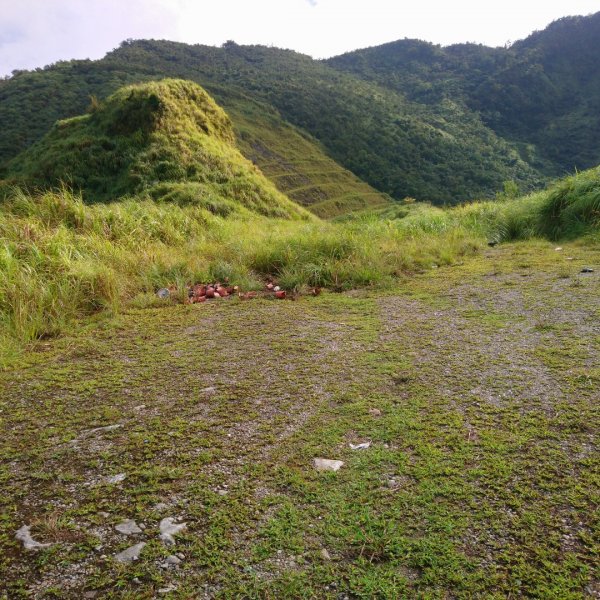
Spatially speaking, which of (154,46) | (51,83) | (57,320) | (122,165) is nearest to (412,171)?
(51,83)

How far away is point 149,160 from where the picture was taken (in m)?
11.6

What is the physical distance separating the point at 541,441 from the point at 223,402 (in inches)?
65.1

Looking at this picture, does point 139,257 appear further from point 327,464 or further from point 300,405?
point 327,464

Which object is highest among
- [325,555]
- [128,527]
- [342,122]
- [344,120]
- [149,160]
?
[344,120]

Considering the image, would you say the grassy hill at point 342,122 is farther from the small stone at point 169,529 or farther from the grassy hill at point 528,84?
the small stone at point 169,529

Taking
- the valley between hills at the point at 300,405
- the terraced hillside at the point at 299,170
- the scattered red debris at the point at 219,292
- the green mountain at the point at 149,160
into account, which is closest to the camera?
the valley between hills at the point at 300,405

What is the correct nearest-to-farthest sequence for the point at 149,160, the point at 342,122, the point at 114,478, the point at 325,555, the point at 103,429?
1. the point at 325,555
2. the point at 114,478
3. the point at 103,429
4. the point at 149,160
5. the point at 342,122

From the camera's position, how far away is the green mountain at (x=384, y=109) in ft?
133

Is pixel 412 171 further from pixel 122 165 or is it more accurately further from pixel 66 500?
pixel 66 500

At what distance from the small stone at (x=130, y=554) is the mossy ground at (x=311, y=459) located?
2cm

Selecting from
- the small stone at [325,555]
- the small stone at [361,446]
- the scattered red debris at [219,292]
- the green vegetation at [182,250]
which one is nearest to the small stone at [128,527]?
the small stone at [325,555]

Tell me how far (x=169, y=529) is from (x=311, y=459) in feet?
Result: 2.25

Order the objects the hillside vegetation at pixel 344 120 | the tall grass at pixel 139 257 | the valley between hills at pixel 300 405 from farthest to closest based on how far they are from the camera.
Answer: the hillside vegetation at pixel 344 120 < the tall grass at pixel 139 257 < the valley between hills at pixel 300 405

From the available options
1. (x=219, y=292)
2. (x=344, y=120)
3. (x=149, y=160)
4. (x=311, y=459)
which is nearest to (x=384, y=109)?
(x=344, y=120)
